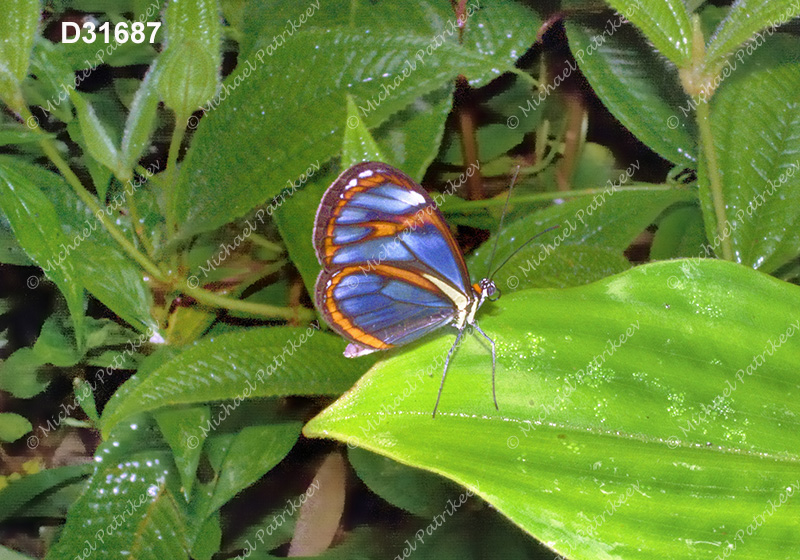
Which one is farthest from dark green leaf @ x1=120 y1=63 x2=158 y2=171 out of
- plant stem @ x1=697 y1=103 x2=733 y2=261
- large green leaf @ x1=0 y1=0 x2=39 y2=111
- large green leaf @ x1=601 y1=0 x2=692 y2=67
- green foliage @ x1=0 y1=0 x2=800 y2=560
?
plant stem @ x1=697 y1=103 x2=733 y2=261

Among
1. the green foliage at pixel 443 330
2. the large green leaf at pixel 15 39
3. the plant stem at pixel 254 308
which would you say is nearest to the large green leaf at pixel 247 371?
the green foliage at pixel 443 330

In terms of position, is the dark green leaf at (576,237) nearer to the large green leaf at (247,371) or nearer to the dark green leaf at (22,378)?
the large green leaf at (247,371)

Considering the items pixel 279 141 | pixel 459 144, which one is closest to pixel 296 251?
pixel 279 141

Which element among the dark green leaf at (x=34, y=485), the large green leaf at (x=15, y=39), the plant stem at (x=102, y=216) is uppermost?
the large green leaf at (x=15, y=39)

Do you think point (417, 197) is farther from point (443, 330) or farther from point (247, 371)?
point (247, 371)

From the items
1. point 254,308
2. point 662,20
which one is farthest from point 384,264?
point 662,20

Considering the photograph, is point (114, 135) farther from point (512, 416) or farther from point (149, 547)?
point (512, 416)

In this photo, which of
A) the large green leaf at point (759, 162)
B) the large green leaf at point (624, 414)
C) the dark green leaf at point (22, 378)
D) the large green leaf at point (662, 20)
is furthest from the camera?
the dark green leaf at point (22, 378)
